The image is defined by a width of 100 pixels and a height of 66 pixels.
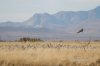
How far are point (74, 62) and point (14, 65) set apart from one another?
3.37 metres

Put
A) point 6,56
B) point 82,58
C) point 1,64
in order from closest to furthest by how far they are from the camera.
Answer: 1. point 1,64
2. point 6,56
3. point 82,58

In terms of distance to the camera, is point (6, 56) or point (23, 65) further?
point (6, 56)

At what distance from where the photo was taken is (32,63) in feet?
58.9

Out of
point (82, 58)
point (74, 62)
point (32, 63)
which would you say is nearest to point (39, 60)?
point (32, 63)

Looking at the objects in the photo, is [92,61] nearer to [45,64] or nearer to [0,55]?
[45,64]

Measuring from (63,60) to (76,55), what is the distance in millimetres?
3561

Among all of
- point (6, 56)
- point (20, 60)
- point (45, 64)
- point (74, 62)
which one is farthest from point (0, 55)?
point (74, 62)

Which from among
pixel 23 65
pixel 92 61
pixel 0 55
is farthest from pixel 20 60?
pixel 92 61

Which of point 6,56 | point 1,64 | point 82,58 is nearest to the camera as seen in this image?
point 1,64

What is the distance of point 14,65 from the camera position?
17688 millimetres

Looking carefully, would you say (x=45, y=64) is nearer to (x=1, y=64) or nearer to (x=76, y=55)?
(x=1, y=64)

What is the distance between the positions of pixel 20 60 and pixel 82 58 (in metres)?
4.33

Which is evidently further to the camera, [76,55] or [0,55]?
[76,55]

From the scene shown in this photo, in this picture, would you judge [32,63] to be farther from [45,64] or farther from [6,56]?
[6,56]
